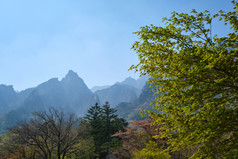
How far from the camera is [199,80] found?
5500mm

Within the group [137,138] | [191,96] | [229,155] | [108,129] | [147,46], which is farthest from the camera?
[108,129]

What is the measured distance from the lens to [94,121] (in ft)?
120

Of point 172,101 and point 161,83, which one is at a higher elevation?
point 161,83

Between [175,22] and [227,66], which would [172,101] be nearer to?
[227,66]

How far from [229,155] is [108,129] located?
3291cm

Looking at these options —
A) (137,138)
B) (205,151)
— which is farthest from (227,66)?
(137,138)

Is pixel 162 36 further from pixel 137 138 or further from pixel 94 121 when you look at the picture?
pixel 94 121

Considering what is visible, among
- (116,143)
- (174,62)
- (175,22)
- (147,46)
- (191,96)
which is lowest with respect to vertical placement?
(116,143)

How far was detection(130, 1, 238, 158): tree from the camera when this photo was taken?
527 cm

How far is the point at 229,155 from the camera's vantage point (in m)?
5.20

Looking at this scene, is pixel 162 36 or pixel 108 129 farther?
pixel 108 129

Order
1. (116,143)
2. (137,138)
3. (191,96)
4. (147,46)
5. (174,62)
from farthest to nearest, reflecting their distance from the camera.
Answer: (116,143)
(137,138)
(147,46)
(174,62)
(191,96)

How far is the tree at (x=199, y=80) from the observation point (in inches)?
207

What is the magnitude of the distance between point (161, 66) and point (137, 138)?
63.2 ft
